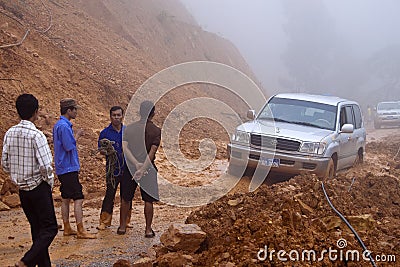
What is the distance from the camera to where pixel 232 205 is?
672 cm

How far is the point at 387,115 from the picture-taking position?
29562mm

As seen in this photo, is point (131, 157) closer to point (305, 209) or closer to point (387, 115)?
point (305, 209)

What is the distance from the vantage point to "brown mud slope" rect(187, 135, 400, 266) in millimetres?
4754

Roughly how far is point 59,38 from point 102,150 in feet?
38.0

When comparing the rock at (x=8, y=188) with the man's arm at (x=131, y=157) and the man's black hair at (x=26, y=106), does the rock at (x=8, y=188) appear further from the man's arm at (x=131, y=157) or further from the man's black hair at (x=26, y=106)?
the man's black hair at (x=26, y=106)

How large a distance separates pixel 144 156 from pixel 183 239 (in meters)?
1.57

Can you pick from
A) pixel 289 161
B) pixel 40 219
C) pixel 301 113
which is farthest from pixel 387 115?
pixel 40 219

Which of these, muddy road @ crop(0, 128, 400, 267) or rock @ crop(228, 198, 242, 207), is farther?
rock @ crop(228, 198, 242, 207)

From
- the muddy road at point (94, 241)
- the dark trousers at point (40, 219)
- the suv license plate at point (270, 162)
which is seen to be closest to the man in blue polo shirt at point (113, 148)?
the muddy road at point (94, 241)

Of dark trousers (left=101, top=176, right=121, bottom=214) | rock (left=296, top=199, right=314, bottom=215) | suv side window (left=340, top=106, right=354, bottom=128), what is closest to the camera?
rock (left=296, top=199, right=314, bottom=215)

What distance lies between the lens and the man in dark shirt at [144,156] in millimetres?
6508

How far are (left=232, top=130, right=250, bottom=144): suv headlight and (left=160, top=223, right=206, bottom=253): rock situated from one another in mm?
4277

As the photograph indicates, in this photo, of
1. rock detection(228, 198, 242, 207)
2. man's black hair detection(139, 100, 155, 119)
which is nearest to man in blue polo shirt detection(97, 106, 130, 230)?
man's black hair detection(139, 100, 155, 119)

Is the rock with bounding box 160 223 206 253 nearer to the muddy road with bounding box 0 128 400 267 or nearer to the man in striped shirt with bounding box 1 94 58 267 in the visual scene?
the muddy road with bounding box 0 128 400 267
